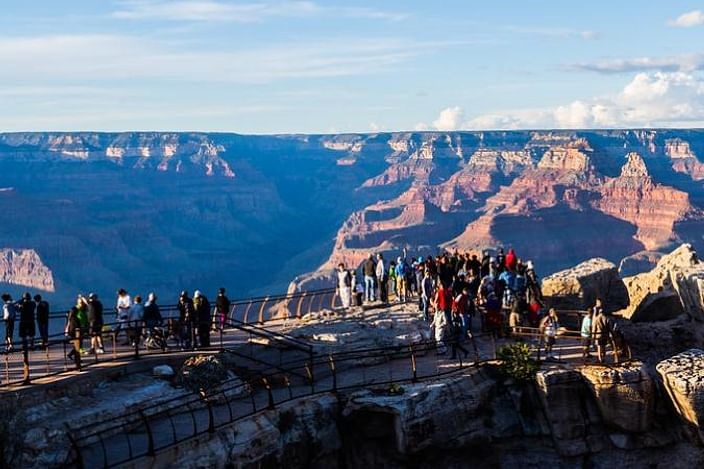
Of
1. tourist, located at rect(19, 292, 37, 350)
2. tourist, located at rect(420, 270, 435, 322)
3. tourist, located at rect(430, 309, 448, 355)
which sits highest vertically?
tourist, located at rect(19, 292, 37, 350)

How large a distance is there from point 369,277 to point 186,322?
29.9 ft

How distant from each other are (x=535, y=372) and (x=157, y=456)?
8561 millimetres

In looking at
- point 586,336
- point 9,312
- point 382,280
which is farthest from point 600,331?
point 9,312

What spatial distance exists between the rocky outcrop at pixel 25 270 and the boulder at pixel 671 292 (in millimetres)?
134445

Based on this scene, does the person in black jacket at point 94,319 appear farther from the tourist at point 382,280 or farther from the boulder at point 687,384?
the boulder at point 687,384

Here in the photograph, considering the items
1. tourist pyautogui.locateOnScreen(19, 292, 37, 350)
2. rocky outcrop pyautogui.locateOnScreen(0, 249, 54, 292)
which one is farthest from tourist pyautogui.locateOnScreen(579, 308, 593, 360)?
rocky outcrop pyautogui.locateOnScreen(0, 249, 54, 292)

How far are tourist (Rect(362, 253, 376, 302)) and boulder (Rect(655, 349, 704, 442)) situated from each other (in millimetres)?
11596

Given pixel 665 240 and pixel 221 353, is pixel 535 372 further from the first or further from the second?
pixel 665 240

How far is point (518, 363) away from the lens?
A: 2269cm

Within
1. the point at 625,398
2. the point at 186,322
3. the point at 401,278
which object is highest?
the point at 401,278

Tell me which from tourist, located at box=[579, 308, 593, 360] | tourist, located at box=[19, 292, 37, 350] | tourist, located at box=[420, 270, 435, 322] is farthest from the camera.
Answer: tourist, located at box=[420, 270, 435, 322]

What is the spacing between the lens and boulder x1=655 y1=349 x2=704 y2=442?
69.3ft

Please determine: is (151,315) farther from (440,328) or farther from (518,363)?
(518,363)

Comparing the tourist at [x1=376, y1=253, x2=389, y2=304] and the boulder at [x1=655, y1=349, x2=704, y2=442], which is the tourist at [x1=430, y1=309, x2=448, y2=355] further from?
the tourist at [x1=376, y1=253, x2=389, y2=304]
